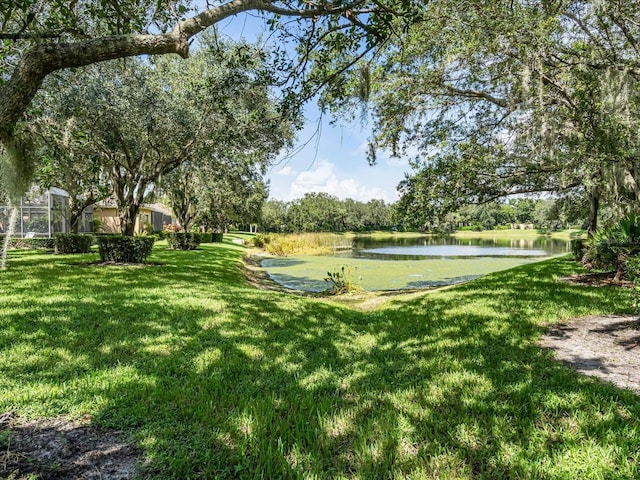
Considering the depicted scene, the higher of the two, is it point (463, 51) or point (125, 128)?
point (463, 51)

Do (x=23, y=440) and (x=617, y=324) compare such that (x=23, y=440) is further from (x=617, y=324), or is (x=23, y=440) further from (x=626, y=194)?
(x=626, y=194)

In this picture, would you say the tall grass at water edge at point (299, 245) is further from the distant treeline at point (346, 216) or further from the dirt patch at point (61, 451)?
the dirt patch at point (61, 451)

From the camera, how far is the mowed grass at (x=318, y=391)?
6.15 feet

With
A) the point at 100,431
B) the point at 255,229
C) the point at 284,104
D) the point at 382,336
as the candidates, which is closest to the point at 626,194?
the point at 382,336

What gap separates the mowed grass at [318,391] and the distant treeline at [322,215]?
155 ft

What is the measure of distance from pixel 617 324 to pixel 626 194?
19.1ft

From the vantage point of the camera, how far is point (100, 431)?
212cm

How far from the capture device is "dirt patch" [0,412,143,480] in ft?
5.69

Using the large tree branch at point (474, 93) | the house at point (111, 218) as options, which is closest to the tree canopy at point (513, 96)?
the large tree branch at point (474, 93)

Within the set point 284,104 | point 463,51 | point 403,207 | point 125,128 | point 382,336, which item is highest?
point 463,51

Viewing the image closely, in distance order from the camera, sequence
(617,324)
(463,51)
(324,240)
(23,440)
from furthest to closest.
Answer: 1. (324,240)
2. (463,51)
3. (617,324)
4. (23,440)

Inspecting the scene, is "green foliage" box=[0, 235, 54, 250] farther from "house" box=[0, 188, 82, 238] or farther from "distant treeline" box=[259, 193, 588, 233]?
"distant treeline" box=[259, 193, 588, 233]

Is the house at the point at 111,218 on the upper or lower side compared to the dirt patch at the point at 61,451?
upper

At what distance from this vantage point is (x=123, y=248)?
34.7ft
